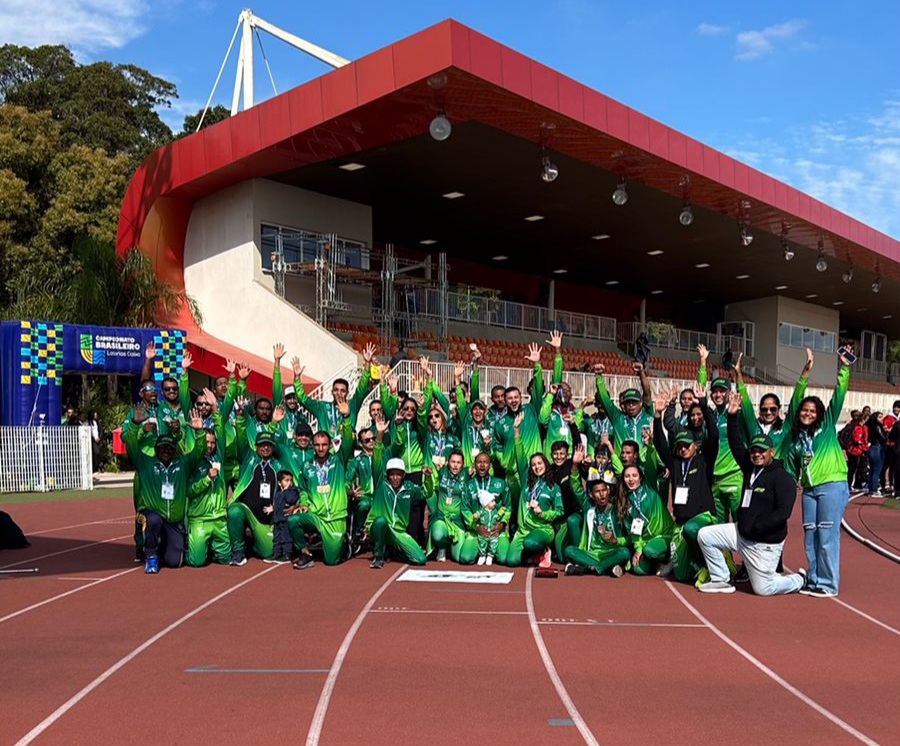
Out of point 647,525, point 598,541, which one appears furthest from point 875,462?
point 598,541

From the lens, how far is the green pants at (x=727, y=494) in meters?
8.23

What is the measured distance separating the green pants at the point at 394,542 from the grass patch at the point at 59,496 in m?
8.36

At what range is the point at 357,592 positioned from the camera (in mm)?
7371

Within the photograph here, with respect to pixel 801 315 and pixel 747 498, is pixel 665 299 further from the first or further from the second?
pixel 747 498

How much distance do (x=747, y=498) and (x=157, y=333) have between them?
47.4 ft

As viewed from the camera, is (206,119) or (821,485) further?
(206,119)

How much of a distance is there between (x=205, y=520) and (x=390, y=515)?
191 centimetres

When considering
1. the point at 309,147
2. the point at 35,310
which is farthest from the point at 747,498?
the point at 35,310

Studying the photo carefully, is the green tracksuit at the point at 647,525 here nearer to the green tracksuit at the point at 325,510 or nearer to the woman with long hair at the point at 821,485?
the woman with long hair at the point at 821,485

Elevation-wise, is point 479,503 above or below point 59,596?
above

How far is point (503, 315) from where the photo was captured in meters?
26.9

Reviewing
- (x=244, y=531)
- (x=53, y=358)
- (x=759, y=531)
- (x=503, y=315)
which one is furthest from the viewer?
(x=503, y=315)

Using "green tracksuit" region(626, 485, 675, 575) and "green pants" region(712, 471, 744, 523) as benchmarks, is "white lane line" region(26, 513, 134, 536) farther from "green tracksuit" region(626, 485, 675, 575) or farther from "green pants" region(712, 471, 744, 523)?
"green pants" region(712, 471, 744, 523)

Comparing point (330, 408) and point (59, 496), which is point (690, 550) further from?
point (59, 496)
